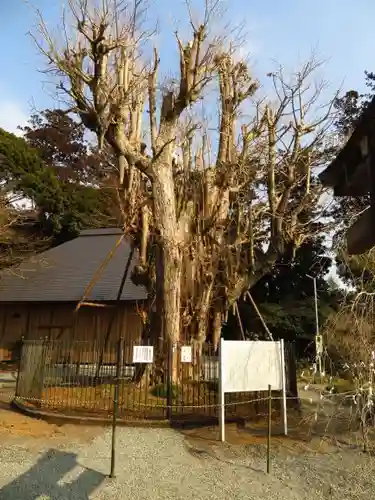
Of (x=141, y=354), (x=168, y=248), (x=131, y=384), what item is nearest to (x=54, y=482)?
(x=141, y=354)

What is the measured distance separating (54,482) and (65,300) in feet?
49.9

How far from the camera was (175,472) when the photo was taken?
6.25m

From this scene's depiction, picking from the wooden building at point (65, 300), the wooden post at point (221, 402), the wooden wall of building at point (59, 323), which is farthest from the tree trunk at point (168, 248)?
the wooden wall of building at point (59, 323)

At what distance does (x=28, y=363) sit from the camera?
33.7 feet

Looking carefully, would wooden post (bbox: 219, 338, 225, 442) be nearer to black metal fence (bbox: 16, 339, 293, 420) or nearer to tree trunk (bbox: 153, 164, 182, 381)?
black metal fence (bbox: 16, 339, 293, 420)

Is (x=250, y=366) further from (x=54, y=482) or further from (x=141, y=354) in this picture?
(x=54, y=482)

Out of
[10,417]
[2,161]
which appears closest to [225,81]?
[10,417]

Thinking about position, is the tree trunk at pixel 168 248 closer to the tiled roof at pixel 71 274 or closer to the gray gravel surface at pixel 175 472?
the gray gravel surface at pixel 175 472

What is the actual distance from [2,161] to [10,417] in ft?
72.1

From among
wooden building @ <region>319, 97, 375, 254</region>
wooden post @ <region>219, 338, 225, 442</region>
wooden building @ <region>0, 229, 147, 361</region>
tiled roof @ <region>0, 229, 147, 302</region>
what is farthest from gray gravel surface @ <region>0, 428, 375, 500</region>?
tiled roof @ <region>0, 229, 147, 302</region>

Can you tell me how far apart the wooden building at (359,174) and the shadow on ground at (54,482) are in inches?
168

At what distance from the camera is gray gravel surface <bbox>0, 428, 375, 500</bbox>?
18.0 ft

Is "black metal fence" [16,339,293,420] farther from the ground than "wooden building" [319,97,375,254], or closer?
closer

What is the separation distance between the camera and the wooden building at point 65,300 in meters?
19.8
